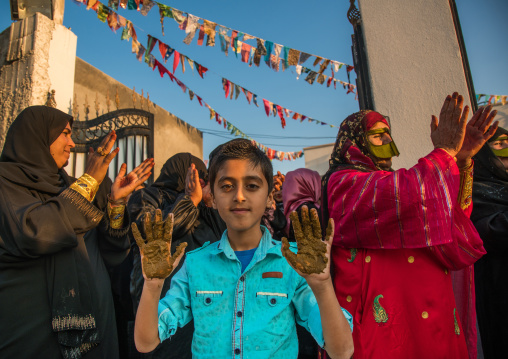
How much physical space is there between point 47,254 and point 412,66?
9.36ft

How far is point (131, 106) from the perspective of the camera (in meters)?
7.55

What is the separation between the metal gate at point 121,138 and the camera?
493 cm

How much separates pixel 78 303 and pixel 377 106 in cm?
256

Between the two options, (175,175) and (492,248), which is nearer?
(492,248)

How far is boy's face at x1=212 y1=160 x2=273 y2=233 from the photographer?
3.96 ft

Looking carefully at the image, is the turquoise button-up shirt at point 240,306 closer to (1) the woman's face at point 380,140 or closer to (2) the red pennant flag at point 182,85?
(1) the woman's face at point 380,140

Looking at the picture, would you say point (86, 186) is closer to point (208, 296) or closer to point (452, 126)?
point (208, 296)

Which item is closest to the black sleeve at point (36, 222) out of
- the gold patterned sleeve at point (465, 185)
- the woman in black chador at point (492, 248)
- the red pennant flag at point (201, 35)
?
the gold patterned sleeve at point (465, 185)

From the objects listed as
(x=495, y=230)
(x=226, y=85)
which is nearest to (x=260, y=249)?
(x=495, y=230)

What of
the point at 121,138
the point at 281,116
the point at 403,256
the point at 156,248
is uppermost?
the point at 281,116

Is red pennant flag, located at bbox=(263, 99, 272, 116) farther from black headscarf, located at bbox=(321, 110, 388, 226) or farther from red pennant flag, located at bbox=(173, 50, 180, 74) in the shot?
black headscarf, located at bbox=(321, 110, 388, 226)

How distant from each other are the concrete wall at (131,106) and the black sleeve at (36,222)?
381 centimetres

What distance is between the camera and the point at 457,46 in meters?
2.39

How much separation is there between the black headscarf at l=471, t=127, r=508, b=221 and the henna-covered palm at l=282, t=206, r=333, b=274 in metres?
1.81
